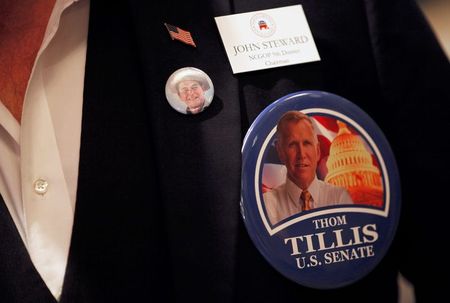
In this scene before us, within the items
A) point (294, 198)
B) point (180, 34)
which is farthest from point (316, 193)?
point (180, 34)

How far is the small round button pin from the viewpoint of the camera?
841mm

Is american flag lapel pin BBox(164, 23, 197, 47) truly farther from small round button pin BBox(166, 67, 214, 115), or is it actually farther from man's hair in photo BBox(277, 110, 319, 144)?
Answer: man's hair in photo BBox(277, 110, 319, 144)

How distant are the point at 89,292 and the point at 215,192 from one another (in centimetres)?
22

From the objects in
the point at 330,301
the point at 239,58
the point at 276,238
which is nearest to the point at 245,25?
the point at 239,58

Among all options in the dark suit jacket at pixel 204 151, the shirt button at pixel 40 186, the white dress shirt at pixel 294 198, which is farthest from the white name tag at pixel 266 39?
the shirt button at pixel 40 186

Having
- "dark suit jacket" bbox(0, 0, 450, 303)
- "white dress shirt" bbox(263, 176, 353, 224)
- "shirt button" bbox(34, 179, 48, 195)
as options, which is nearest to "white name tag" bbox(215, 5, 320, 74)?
"dark suit jacket" bbox(0, 0, 450, 303)

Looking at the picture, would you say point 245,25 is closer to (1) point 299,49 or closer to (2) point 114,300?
(1) point 299,49

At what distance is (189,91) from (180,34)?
0.10 metres

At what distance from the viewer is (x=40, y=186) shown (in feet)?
2.75

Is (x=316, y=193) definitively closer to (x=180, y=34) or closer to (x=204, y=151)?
(x=204, y=151)

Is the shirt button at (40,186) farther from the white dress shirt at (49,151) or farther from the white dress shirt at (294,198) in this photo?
the white dress shirt at (294,198)

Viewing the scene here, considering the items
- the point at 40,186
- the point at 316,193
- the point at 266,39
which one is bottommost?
the point at 316,193

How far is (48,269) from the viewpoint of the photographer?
808 mm

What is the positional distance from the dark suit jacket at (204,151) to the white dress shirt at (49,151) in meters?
0.02
